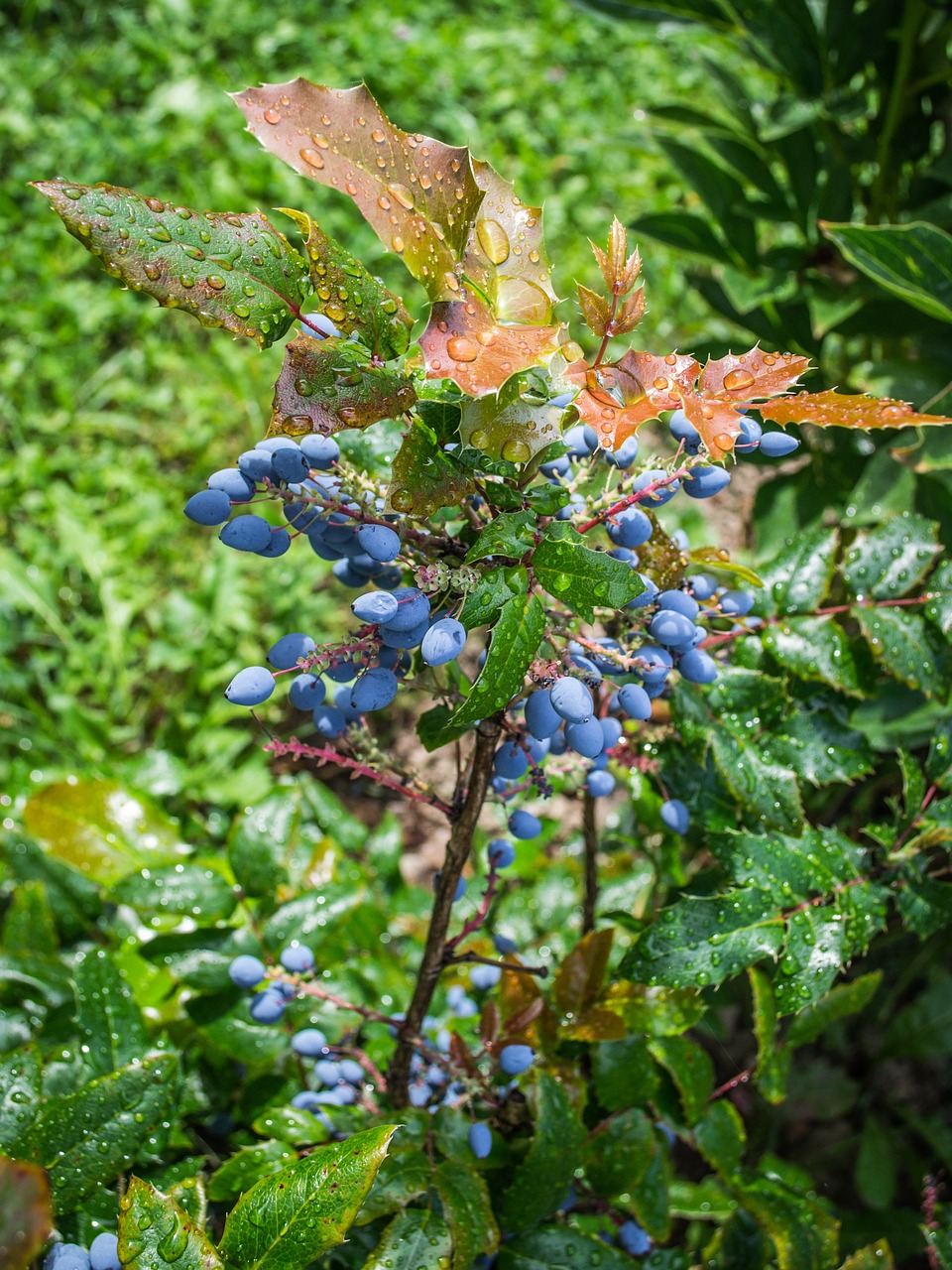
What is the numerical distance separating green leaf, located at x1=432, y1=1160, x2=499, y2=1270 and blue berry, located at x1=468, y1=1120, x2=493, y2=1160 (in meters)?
0.04

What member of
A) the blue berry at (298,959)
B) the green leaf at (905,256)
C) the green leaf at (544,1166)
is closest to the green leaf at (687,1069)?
the green leaf at (544,1166)

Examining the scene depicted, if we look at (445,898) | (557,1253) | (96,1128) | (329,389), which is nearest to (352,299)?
(329,389)

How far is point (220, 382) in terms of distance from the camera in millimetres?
2805

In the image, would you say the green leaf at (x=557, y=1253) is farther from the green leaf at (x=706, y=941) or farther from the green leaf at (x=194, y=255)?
the green leaf at (x=194, y=255)

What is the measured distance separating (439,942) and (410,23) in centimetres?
396

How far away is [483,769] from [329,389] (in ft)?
1.09

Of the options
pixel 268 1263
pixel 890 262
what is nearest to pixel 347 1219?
pixel 268 1263

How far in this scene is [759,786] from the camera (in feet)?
3.10

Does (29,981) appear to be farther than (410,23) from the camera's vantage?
No

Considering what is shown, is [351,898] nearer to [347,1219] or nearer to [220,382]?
[347,1219]

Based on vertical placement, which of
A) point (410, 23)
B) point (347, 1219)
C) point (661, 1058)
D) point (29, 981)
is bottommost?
point (29, 981)

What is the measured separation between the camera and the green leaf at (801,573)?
1033 millimetres

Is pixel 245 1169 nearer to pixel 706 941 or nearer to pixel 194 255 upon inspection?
pixel 706 941

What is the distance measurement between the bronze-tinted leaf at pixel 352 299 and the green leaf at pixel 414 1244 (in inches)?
27.3
